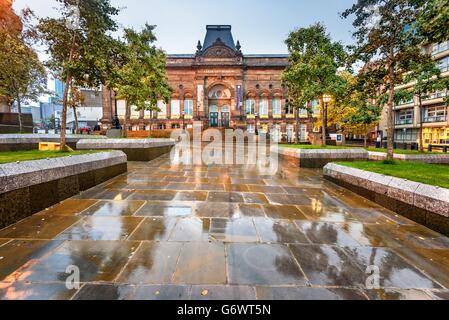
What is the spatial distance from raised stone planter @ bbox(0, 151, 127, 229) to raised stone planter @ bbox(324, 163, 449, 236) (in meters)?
7.44

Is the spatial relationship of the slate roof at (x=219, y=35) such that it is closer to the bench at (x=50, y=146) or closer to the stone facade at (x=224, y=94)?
the stone facade at (x=224, y=94)

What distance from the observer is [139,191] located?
6.50 metres

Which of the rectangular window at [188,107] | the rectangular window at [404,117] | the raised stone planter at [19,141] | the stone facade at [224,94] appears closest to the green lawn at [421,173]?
the raised stone planter at [19,141]

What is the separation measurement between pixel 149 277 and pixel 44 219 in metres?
2.99

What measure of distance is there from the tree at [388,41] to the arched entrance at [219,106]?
115 ft

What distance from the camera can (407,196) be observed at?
15.6 ft

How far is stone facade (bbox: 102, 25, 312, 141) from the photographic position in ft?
138

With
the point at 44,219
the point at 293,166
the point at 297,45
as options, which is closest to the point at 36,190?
the point at 44,219

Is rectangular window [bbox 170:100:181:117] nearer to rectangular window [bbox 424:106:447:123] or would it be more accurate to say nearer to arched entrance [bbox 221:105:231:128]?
arched entrance [bbox 221:105:231:128]

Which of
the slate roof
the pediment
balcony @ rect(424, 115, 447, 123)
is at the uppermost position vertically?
the slate roof

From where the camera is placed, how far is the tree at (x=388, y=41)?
850cm

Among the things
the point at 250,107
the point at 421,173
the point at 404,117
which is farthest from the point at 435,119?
the point at 421,173

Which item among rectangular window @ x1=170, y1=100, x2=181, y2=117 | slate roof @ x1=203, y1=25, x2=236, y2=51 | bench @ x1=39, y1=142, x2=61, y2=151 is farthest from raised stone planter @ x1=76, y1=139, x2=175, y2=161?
slate roof @ x1=203, y1=25, x2=236, y2=51
